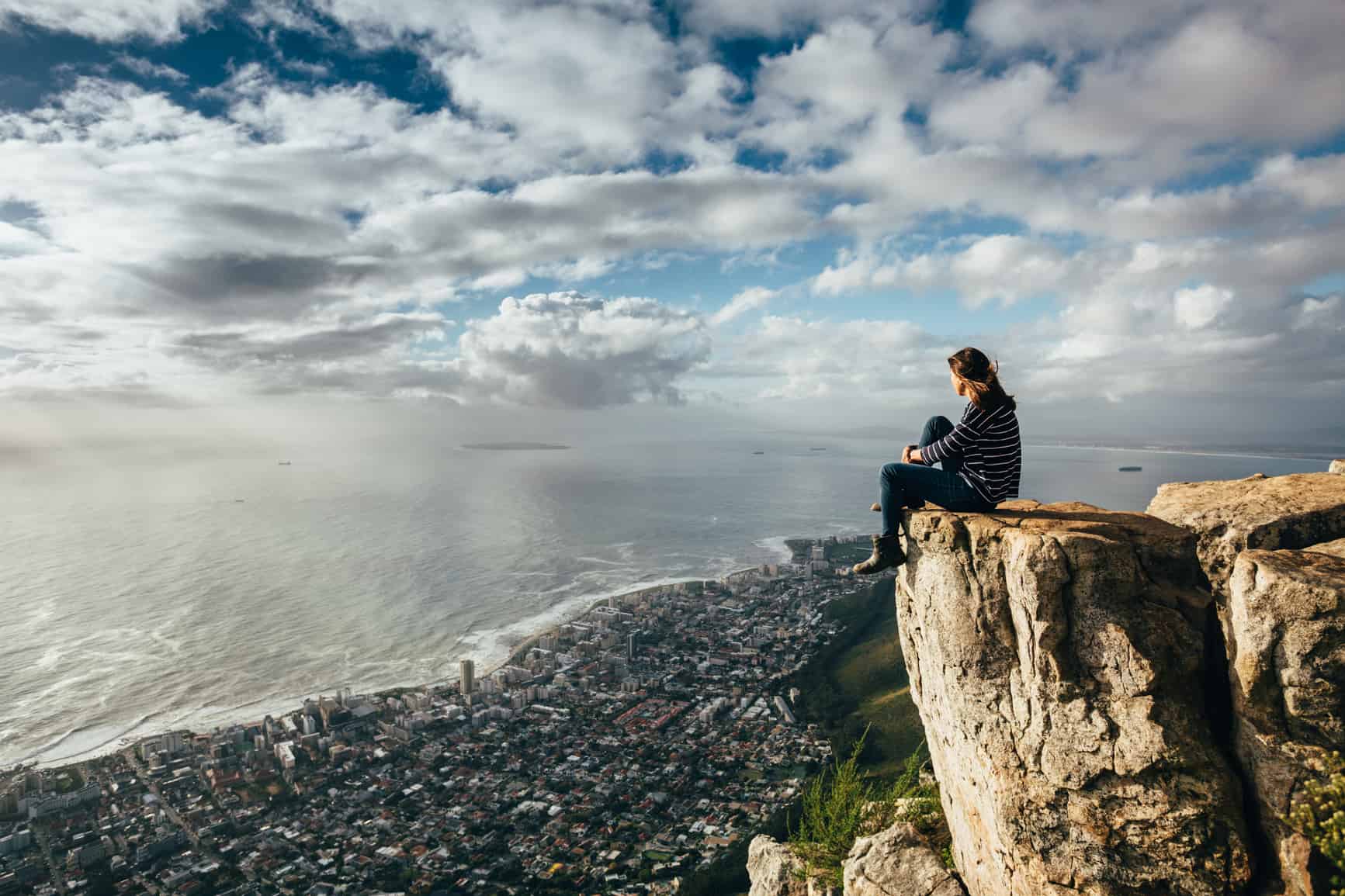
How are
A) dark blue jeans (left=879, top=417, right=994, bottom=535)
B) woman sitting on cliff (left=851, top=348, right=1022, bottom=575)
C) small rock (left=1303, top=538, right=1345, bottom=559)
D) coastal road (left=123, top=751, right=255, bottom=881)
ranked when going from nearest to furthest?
1. small rock (left=1303, top=538, right=1345, bottom=559)
2. woman sitting on cliff (left=851, top=348, right=1022, bottom=575)
3. dark blue jeans (left=879, top=417, right=994, bottom=535)
4. coastal road (left=123, top=751, right=255, bottom=881)

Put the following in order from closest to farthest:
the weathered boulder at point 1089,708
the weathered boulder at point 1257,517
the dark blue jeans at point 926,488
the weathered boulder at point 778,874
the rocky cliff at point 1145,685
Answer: the rocky cliff at point 1145,685 → the weathered boulder at point 1089,708 → the weathered boulder at point 1257,517 → the dark blue jeans at point 926,488 → the weathered boulder at point 778,874

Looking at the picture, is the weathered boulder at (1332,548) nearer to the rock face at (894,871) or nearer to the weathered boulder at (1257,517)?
the weathered boulder at (1257,517)

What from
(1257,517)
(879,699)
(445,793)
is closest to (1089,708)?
(1257,517)

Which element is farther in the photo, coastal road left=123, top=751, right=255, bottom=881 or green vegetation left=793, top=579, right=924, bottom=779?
green vegetation left=793, top=579, right=924, bottom=779

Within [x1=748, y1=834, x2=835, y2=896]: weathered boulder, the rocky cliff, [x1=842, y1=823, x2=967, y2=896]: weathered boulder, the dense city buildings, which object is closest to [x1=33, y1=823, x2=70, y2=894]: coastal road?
the dense city buildings

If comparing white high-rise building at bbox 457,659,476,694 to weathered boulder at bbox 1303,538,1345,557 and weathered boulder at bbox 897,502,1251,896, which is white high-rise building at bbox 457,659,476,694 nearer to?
weathered boulder at bbox 897,502,1251,896

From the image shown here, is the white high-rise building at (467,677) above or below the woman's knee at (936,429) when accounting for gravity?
below

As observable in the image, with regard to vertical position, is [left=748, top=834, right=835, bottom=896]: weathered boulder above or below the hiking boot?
below

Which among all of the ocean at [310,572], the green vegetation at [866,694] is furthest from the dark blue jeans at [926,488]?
the ocean at [310,572]
